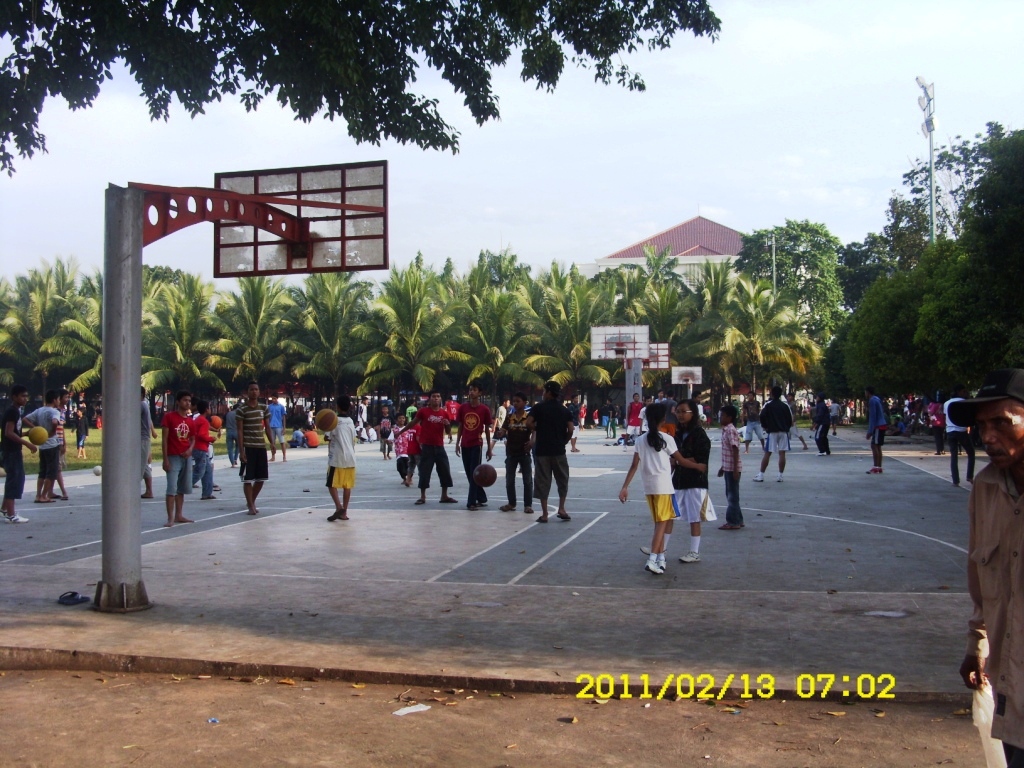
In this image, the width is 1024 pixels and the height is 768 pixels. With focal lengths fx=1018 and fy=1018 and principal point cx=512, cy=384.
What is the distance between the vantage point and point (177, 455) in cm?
1311

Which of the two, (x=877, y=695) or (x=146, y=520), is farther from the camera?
(x=146, y=520)

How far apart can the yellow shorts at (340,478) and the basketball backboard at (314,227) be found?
2686 millimetres

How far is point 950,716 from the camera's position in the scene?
5352 mm

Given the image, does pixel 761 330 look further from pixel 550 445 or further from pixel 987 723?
pixel 987 723

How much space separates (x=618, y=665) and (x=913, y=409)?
123ft

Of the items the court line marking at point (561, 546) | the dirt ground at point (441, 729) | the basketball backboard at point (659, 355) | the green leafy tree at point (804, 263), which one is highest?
the green leafy tree at point (804, 263)

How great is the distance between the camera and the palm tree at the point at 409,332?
48438 mm

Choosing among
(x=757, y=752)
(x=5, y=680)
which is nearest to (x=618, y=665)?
(x=757, y=752)

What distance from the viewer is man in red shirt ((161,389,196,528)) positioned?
42.2 feet

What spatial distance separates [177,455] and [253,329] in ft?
129

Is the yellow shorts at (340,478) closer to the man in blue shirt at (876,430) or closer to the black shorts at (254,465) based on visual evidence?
the black shorts at (254,465)

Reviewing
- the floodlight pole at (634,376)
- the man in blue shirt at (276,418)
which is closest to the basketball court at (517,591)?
the man in blue shirt at (276,418)

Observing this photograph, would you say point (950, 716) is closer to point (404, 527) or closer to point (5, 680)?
point (5, 680)
